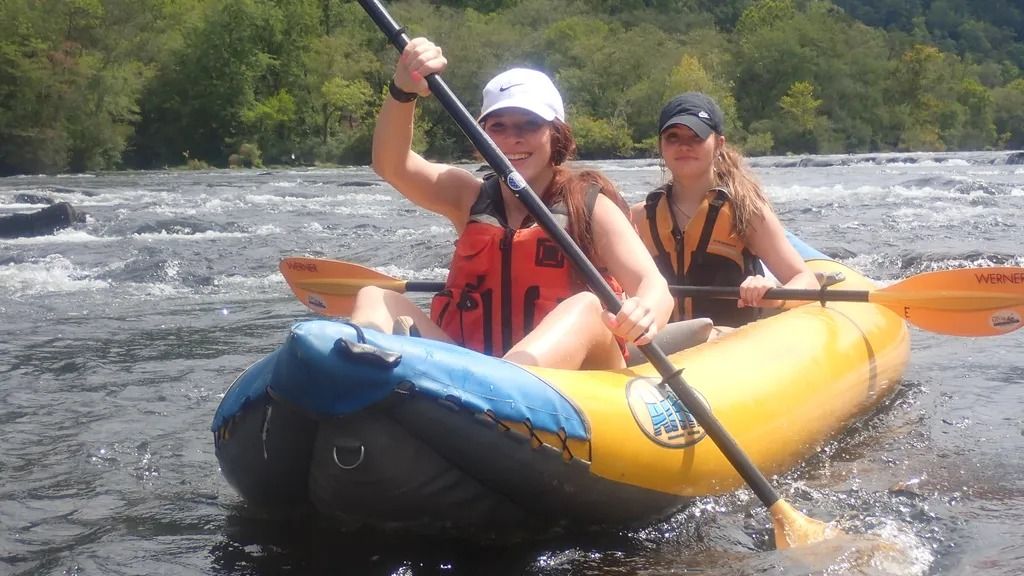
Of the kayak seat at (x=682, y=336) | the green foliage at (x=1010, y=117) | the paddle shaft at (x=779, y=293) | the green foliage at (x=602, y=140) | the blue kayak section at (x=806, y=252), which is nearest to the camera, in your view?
the kayak seat at (x=682, y=336)

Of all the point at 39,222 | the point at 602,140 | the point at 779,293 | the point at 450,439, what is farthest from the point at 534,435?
the point at 602,140

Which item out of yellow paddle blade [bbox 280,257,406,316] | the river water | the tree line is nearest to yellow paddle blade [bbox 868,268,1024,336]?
the river water

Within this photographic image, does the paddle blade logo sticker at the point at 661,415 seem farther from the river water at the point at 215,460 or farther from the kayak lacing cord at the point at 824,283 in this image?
the kayak lacing cord at the point at 824,283

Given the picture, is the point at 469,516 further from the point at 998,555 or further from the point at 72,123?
the point at 72,123

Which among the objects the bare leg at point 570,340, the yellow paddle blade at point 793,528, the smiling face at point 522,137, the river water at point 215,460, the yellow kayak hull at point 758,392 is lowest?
Result: the river water at point 215,460

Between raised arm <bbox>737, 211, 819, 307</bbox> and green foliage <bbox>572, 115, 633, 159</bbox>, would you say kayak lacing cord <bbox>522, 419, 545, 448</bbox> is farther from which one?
green foliage <bbox>572, 115, 633, 159</bbox>

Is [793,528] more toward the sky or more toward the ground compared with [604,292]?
more toward the ground

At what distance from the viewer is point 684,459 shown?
8.46 ft

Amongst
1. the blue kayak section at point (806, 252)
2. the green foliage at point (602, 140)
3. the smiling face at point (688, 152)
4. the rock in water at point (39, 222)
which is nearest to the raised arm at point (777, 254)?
the smiling face at point (688, 152)

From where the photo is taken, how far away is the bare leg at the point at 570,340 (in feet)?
8.07

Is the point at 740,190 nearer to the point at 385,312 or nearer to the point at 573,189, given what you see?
the point at 573,189

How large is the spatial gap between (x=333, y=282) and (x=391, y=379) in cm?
201

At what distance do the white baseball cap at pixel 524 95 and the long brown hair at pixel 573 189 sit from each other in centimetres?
6

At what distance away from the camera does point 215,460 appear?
3.23 m
